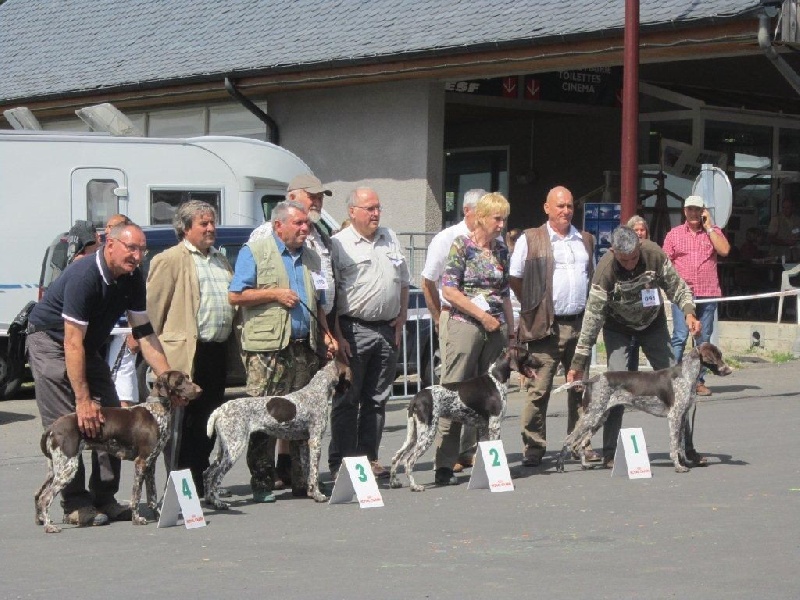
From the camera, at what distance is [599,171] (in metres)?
24.6

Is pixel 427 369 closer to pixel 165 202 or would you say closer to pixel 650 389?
pixel 165 202

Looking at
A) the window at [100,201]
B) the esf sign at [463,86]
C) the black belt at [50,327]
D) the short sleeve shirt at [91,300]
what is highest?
the esf sign at [463,86]

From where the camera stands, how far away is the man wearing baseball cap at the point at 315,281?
30.4ft

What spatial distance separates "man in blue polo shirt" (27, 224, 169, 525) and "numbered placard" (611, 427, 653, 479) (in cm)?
323

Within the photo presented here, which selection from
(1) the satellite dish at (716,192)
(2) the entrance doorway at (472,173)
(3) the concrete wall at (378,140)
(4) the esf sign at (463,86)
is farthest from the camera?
(2) the entrance doorway at (472,173)

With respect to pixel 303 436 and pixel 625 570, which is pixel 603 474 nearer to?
pixel 303 436

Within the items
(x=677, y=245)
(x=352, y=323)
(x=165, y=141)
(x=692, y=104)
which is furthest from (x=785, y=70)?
(x=352, y=323)

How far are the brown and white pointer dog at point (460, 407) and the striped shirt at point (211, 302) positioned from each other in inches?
55.3

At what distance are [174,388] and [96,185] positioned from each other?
8220mm

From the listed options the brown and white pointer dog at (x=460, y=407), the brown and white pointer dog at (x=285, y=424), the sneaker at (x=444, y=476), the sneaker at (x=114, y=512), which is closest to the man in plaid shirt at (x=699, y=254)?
the brown and white pointer dog at (x=460, y=407)

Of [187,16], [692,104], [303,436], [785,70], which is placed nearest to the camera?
[303,436]

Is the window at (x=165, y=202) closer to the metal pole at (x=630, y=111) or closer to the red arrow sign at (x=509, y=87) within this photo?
the metal pole at (x=630, y=111)

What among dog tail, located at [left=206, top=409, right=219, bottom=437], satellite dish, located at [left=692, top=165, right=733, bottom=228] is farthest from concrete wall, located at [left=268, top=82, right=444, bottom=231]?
dog tail, located at [left=206, top=409, right=219, bottom=437]

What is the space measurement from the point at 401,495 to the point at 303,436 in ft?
2.67
